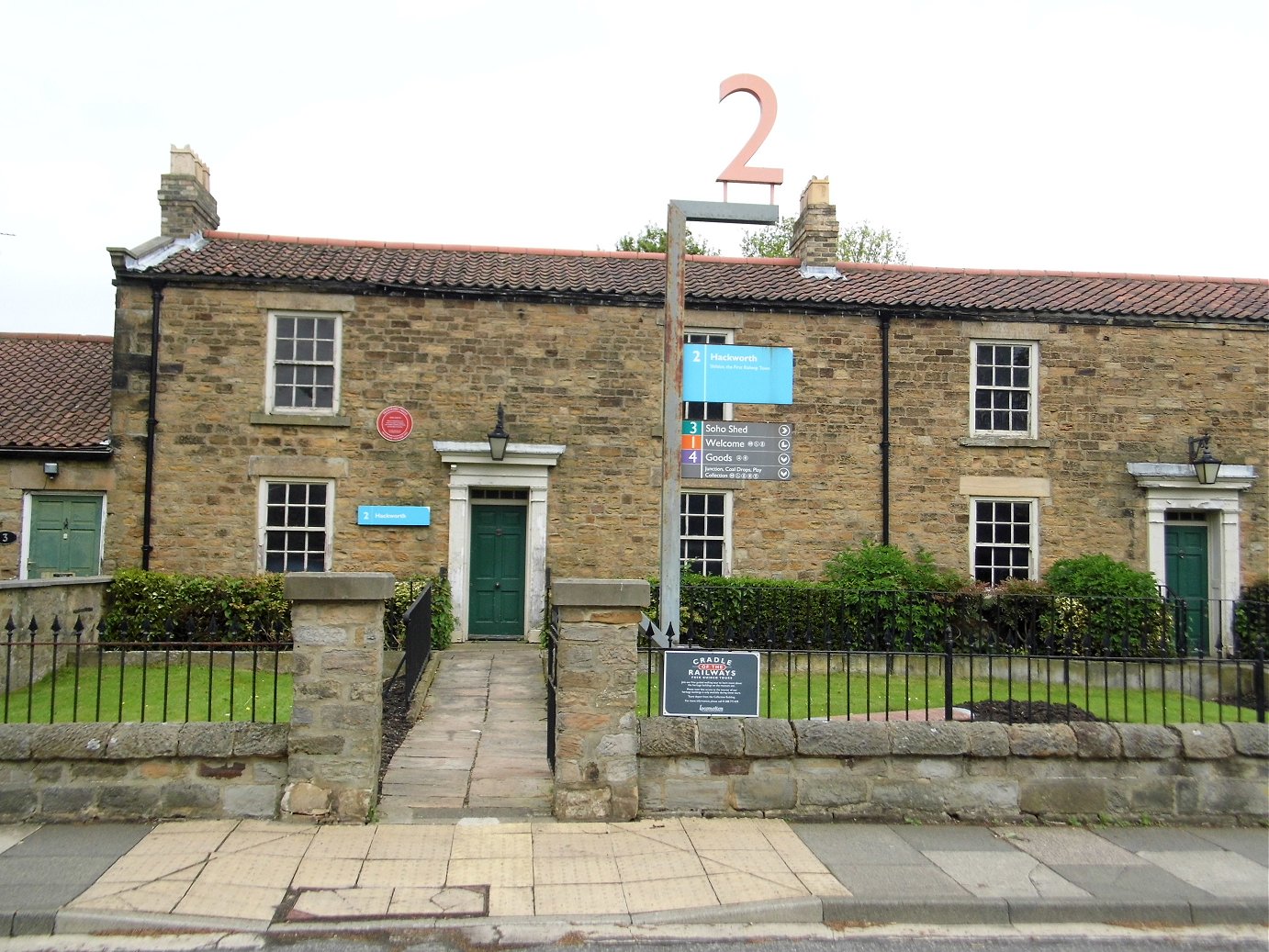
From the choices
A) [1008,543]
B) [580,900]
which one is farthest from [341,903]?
[1008,543]

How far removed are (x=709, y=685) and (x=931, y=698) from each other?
14.7ft

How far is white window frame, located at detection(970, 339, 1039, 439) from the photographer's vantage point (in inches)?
617

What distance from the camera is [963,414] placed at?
51.2ft

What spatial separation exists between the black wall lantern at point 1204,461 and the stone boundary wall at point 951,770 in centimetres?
928

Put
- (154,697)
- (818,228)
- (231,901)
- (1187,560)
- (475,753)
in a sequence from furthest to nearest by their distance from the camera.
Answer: (818,228) → (1187,560) → (154,697) → (475,753) → (231,901)

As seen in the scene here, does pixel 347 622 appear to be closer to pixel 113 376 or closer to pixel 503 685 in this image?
pixel 503 685

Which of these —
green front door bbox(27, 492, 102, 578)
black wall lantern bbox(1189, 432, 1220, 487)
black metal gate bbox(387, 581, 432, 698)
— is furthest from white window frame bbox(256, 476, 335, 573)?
black wall lantern bbox(1189, 432, 1220, 487)

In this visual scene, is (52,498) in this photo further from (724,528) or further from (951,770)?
(951,770)

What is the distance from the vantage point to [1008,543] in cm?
1560

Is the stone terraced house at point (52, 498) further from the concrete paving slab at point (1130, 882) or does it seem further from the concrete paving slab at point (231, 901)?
the concrete paving slab at point (1130, 882)

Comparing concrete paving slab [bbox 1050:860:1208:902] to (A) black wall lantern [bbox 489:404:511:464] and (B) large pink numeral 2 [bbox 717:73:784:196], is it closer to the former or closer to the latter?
(B) large pink numeral 2 [bbox 717:73:784:196]

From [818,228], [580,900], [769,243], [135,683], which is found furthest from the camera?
[769,243]

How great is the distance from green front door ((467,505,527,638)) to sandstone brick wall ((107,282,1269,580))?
2.07 ft

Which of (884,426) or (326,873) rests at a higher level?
(884,426)
